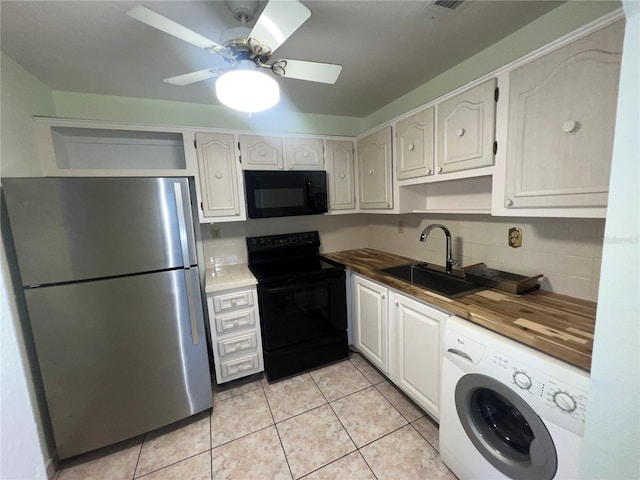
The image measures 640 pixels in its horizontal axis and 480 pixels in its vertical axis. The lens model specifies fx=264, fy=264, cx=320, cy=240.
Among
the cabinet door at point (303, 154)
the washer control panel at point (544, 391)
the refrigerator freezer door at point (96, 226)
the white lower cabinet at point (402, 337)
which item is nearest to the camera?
the washer control panel at point (544, 391)

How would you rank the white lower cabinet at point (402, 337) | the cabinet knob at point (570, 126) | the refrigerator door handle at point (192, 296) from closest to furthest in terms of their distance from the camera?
the cabinet knob at point (570, 126)
the white lower cabinet at point (402, 337)
the refrigerator door handle at point (192, 296)

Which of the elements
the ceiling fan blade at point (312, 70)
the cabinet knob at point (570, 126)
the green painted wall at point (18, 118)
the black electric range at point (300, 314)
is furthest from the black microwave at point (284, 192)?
the cabinet knob at point (570, 126)

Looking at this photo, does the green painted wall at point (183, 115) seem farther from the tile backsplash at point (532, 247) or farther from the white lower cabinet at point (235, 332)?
the white lower cabinet at point (235, 332)

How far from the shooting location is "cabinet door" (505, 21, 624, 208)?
3.33ft

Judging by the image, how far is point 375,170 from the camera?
7.66 feet

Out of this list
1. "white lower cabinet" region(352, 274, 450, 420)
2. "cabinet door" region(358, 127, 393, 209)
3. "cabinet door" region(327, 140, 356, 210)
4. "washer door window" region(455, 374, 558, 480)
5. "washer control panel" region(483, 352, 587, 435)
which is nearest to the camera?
"washer control panel" region(483, 352, 587, 435)

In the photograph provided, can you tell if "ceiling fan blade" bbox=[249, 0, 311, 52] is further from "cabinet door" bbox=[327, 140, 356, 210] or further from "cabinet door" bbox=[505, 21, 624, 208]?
"cabinet door" bbox=[327, 140, 356, 210]

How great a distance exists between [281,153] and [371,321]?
1602mm

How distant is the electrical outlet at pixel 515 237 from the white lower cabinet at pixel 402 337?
0.66 metres

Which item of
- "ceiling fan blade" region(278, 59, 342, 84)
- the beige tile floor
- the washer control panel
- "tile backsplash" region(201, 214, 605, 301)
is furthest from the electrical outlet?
"ceiling fan blade" region(278, 59, 342, 84)

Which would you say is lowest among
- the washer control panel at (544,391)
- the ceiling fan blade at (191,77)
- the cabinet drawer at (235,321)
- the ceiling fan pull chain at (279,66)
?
the cabinet drawer at (235,321)

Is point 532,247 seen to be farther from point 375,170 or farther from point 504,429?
point 375,170

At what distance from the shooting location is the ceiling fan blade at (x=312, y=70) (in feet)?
4.14

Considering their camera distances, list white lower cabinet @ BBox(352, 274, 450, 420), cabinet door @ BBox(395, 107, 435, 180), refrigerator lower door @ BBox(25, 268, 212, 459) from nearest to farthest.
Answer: refrigerator lower door @ BBox(25, 268, 212, 459) → white lower cabinet @ BBox(352, 274, 450, 420) → cabinet door @ BBox(395, 107, 435, 180)
